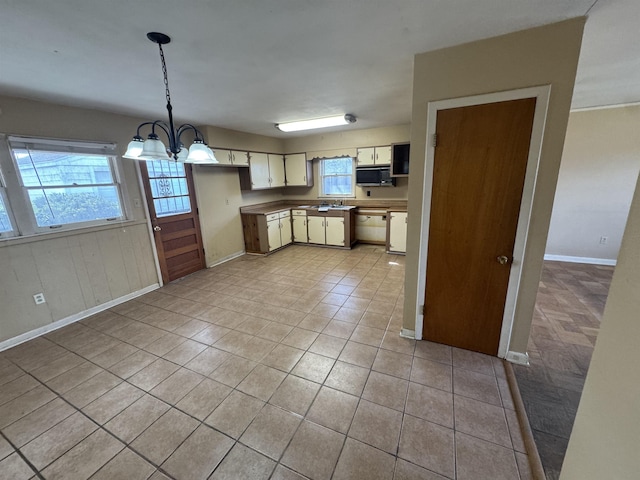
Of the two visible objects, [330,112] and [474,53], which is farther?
[330,112]

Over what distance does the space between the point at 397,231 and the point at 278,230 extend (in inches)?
98.1

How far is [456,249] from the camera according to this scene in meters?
2.20

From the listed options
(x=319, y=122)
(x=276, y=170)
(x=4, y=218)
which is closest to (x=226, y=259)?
(x=276, y=170)

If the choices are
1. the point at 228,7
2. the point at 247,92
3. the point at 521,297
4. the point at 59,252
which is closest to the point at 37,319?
the point at 59,252

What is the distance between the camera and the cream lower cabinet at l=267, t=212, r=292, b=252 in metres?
5.36

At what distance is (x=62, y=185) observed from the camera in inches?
116

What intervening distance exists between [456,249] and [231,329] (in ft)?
7.85

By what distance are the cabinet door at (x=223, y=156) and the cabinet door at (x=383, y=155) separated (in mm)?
2876

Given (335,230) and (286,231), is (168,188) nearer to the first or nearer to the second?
(286,231)

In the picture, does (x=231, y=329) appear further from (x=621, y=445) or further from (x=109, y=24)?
(x=621, y=445)

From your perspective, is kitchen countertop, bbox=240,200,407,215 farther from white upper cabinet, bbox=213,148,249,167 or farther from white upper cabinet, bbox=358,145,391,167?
white upper cabinet, bbox=213,148,249,167

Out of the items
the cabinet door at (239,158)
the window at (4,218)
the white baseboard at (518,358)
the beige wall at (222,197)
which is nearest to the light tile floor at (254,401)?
the white baseboard at (518,358)

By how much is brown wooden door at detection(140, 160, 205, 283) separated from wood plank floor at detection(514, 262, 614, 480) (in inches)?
181

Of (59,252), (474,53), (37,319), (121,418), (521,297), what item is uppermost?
(474,53)
